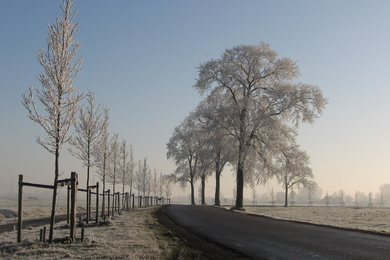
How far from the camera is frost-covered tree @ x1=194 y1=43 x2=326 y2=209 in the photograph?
1344 inches

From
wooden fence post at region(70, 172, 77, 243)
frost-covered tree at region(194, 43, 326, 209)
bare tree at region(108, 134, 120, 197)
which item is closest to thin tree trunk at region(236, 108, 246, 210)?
frost-covered tree at region(194, 43, 326, 209)

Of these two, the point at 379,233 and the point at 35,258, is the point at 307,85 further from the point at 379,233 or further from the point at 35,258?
the point at 35,258

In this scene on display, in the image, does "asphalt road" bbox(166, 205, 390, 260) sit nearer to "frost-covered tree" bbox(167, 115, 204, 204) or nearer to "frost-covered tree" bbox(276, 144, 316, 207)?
"frost-covered tree" bbox(276, 144, 316, 207)

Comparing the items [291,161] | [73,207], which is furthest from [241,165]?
[73,207]

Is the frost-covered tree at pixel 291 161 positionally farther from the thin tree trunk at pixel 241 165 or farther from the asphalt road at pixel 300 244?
the asphalt road at pixel 300 244

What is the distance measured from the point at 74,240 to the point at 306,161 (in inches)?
1040

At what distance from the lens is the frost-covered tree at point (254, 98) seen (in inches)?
1344

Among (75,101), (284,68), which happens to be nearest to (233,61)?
(284,68)

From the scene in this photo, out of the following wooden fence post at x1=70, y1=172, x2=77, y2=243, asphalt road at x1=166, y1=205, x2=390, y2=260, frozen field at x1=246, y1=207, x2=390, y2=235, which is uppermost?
wooden fence post at x1=70, y1=172, x2=77, y2=243

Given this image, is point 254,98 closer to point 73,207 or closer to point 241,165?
point 241,165

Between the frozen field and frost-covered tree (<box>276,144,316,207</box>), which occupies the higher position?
frost-covered tree (<box>276,144,316,207</box>)

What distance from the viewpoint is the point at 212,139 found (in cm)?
3728

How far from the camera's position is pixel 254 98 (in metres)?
36.4

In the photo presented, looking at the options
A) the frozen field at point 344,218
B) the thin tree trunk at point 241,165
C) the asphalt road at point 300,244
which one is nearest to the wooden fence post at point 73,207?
the asphalt road at point 300,244
